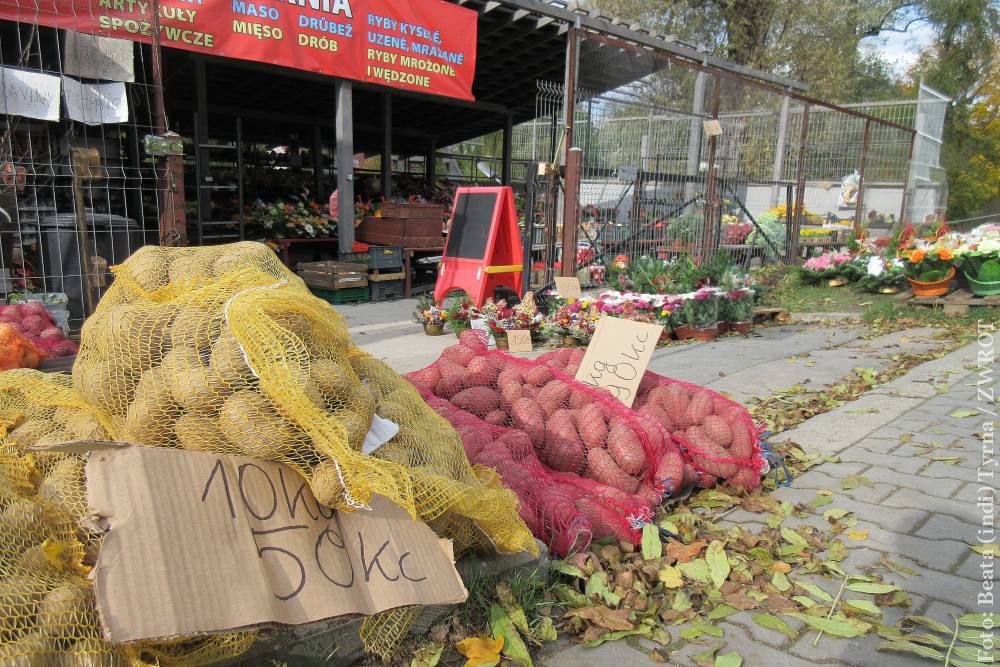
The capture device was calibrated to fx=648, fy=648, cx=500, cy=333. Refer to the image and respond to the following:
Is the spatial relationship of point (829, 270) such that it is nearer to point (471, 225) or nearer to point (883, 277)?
point (883, 277)

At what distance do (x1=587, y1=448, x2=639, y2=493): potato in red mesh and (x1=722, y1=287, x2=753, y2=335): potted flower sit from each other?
494 centimetres

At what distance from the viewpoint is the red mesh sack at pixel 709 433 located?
3.29 metres

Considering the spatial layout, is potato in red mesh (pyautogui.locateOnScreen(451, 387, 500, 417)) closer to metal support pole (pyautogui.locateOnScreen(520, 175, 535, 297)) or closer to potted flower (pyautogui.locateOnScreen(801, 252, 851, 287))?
metal support pole (pyautogui.locateOnScreen(520, 175, 535, 297))

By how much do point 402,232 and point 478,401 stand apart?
7.95 m

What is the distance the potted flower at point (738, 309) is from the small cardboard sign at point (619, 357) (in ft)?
13.8

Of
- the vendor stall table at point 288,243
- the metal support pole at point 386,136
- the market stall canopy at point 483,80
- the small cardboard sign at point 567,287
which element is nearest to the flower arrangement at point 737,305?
the small cardboard sign at point 567,287

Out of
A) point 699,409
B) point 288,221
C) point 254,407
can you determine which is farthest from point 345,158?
point 254,407

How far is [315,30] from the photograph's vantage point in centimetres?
872

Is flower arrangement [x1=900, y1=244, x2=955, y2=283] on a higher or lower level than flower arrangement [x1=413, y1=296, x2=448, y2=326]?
higher

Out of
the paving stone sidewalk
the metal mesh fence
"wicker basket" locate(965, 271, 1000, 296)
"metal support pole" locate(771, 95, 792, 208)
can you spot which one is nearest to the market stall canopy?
"metal support pole" locate(771, 95, 792, 208)

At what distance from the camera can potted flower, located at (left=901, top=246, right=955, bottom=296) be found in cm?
850

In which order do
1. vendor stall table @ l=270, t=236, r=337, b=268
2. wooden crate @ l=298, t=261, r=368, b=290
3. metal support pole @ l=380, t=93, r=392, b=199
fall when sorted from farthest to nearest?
metal support pole @ l=380, t=93, r=392, b=199, vendor stall table @ l=270, t=236, r=337, b=268, wooden crate @ l=298, t=261, r=368, b=290

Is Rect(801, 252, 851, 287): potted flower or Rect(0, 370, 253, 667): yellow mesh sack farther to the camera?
Rect(801, 252, 851, 287): potted flower

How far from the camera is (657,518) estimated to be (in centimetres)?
298
